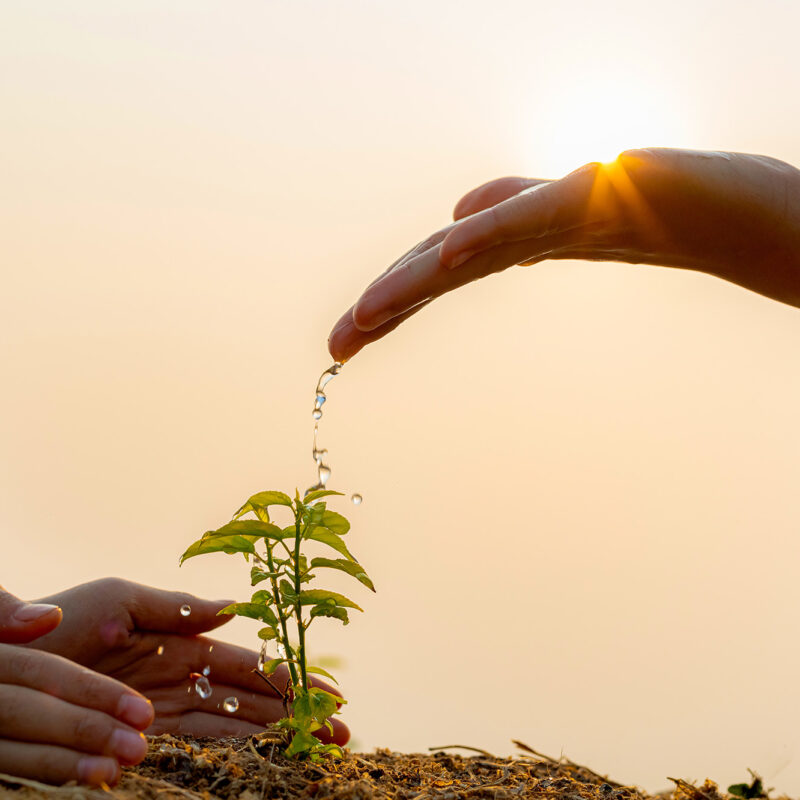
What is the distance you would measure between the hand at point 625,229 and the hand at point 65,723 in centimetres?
61

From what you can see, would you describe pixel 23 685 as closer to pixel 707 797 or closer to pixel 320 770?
pixel 320 770

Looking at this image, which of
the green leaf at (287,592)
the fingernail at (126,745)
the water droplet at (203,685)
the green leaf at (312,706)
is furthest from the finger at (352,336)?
the water droplet at (203,685)

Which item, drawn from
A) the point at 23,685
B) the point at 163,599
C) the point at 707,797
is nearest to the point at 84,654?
the point at 163,599

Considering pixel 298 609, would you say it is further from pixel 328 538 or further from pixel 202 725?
pixel 202 725

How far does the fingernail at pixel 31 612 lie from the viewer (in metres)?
1.06

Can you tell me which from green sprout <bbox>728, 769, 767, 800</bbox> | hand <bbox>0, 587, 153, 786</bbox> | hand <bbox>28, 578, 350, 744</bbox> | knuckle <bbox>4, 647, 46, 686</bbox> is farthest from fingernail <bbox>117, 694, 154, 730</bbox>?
green sprout <bbox>728, 769, 767, 800</bbox>

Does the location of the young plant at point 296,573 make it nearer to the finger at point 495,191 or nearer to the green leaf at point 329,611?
the green leaf at point 329,611

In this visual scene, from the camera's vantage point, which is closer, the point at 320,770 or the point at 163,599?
the point at 320,770

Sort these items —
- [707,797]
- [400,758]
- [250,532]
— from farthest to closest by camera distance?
[400,758] → [707,797] → [250,532]

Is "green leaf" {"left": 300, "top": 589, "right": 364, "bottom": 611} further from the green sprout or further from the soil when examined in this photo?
the green sprout

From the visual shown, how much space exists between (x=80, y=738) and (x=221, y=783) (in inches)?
7.6

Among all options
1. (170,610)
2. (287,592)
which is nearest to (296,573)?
(287,592)

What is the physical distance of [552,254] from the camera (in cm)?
141

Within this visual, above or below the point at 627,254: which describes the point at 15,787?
below
